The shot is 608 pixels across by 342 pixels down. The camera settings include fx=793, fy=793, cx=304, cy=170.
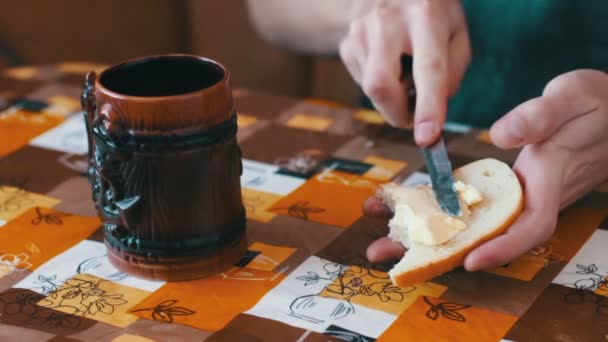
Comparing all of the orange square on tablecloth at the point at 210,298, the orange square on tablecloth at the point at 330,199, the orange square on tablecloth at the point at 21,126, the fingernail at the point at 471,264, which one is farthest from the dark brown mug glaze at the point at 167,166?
the orange square on tablecloth at the point at 21,126

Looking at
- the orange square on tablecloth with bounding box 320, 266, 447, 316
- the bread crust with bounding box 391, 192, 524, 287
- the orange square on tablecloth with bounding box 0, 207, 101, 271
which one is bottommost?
the orange square on tablecloth with bounding box 0, 207, 101, 271

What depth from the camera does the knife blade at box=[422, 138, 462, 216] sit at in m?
0.77

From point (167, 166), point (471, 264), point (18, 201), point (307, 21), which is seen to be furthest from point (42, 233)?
point (307, 21)

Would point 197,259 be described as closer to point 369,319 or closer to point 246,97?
point 369,319

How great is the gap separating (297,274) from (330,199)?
0.55 ft

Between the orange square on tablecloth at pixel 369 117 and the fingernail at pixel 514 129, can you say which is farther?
the orange square on tablecloth at pixel 369 117

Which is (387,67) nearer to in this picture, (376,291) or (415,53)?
(415,53)

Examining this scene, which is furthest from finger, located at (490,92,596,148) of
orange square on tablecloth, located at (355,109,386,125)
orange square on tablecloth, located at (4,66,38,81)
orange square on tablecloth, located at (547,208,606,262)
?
orange square on tablecloth, located at (4,66,38,81)

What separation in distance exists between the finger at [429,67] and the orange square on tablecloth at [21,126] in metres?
0.53

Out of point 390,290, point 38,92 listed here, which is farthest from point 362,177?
point 38,92

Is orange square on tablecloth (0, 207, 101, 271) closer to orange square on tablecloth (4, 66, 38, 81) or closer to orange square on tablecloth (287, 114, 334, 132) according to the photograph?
orange square on tablecloth (287, 114, 334, 132)

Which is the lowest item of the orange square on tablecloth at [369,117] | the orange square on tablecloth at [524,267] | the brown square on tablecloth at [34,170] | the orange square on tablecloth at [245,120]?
the orange square on tablecloth at [524,267]

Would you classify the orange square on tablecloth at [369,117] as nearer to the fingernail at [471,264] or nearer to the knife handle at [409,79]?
the knife handle at [409,79]

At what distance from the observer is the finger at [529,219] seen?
2.35 ft
